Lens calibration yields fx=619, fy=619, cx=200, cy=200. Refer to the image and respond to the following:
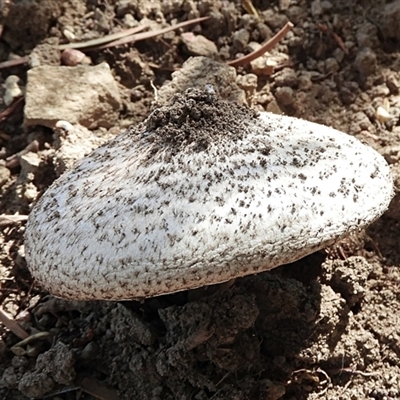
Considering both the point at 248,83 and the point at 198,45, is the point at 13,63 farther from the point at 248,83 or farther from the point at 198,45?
the point at 248,83

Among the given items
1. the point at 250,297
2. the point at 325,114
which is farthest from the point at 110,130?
the point at 250,297

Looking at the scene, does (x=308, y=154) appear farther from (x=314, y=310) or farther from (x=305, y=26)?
(x=305, y=26)

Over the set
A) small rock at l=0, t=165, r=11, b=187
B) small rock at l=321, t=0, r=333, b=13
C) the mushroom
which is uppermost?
the mushroom

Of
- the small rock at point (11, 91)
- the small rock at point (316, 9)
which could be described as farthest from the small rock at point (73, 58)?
the small rock at point (316, 9)

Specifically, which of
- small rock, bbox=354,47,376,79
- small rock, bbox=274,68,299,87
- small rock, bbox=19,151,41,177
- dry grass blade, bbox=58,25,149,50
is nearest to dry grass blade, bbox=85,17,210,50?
dry grass blade, bbox=58,25,149,50

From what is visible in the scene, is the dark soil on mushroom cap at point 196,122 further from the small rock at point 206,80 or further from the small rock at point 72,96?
the small rock at point 72,96

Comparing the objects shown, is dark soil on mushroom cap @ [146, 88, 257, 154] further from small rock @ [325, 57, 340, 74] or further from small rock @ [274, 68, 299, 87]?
small rock @ [325, 57, 340, 74]
